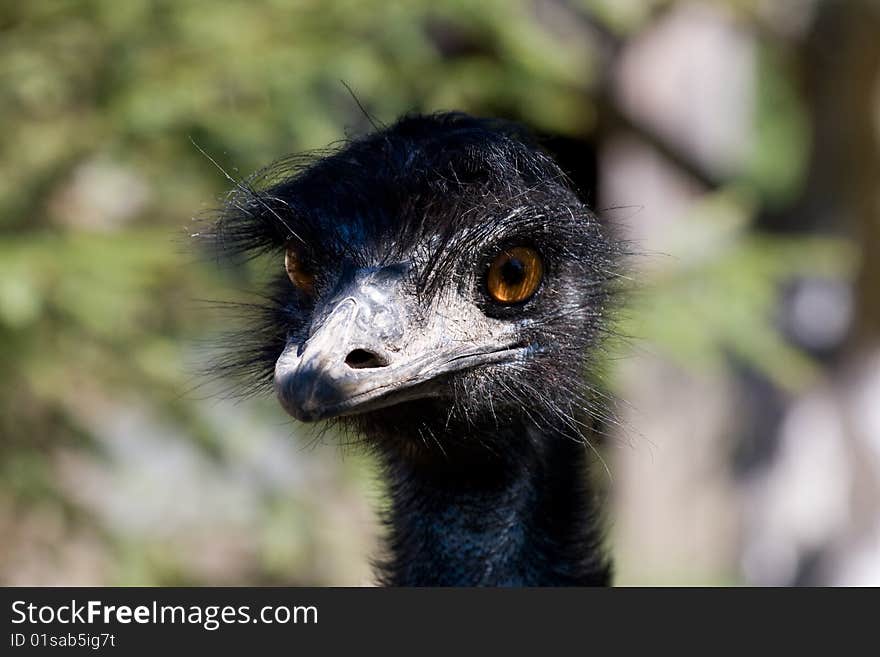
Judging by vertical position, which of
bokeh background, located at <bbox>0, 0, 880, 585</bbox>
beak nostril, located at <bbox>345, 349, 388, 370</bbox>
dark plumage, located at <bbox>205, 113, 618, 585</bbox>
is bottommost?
beak nostril, located at <bbox>345, 349, 388, 370</bbox>

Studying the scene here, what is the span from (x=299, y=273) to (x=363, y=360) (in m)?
0.34

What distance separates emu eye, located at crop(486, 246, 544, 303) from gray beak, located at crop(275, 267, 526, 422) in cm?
5

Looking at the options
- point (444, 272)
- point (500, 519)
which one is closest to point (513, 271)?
point (444, 272)

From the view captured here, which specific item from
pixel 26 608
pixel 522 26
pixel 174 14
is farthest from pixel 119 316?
pixel 522 26

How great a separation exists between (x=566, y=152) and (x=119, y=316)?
4004 mm

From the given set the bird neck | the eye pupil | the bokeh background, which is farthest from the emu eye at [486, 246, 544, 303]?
the bokeh background

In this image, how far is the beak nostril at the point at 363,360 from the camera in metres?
1.89

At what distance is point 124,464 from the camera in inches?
209

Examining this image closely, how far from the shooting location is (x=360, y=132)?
114 inches

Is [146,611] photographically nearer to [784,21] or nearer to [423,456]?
[423,456]

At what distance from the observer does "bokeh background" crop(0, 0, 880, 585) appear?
13.6 ft

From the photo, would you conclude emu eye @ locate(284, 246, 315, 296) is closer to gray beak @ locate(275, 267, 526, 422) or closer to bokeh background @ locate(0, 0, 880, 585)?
gray beak @ locate(275, 267, 526, 422)

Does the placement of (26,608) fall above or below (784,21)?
below

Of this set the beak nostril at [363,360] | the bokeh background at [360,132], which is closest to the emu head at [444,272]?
the beak nostril at [363,360]
